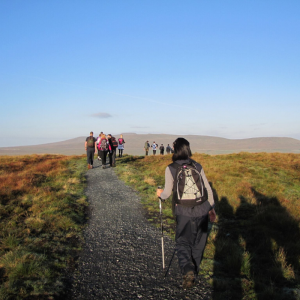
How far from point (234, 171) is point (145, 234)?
13427 millimetres

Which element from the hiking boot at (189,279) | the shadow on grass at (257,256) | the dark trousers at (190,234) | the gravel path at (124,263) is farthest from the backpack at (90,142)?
the hiking boot at (189,279)

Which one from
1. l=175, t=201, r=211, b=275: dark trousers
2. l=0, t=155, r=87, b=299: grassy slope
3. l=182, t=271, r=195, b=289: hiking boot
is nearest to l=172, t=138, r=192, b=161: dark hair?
l=175, t=201, r=211, b=275: dark trousers

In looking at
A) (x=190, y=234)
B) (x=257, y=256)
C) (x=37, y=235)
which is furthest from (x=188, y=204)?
(x=37, y=235)

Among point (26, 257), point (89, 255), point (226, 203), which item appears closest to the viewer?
point (26, 257)

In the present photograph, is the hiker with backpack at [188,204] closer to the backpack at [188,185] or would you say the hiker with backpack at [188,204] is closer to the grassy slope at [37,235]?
the backpack at [188,185]

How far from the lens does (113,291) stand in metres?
3.87

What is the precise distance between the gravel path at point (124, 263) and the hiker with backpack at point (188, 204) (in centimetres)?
41

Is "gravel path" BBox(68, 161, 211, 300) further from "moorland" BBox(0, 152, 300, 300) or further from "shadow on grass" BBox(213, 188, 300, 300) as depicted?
"shadow on grass" BBox(213, 188, 300, 300)

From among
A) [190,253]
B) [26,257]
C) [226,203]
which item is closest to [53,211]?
[26,257]

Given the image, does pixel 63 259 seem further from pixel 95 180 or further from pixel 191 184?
pixel 95 180

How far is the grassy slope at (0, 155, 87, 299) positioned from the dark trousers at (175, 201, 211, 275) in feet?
6.66

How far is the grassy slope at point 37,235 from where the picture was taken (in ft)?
12.9

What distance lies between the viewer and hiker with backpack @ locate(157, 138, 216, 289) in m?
3.74

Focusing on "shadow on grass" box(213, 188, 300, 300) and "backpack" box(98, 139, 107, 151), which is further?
"backpack" box(98, 139, 107, 151)
